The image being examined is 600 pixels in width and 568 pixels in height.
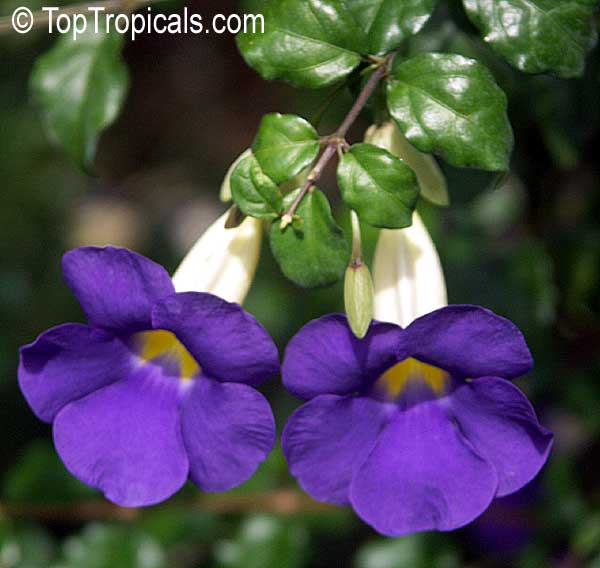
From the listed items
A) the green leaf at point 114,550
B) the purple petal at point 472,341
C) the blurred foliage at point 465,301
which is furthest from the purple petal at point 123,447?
the green leaf at point 114,550

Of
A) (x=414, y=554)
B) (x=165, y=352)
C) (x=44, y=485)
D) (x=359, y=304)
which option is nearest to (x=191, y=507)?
(x=44, y=485)

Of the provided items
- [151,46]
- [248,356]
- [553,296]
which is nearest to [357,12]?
[248,356]

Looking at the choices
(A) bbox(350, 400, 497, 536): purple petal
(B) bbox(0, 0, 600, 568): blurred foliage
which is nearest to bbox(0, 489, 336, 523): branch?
(B) bbox(0, 0, 600, 568): blurred foliage

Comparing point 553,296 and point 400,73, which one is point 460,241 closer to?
point 553,296

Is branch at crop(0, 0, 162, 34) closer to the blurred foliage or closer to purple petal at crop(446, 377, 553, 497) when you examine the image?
the blurred foliage

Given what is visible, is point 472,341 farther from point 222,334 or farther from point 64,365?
point 64,365

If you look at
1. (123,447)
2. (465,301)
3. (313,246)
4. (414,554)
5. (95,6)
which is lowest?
(414,554)
